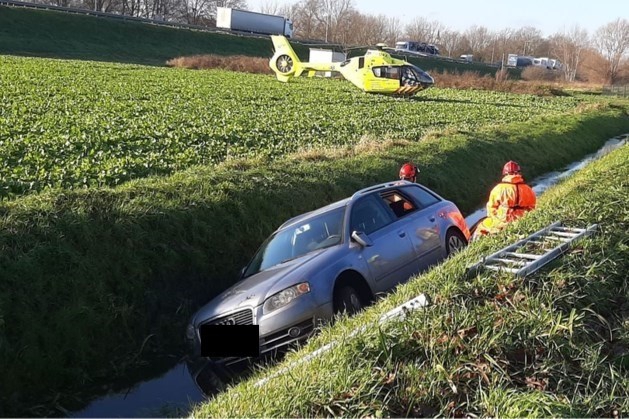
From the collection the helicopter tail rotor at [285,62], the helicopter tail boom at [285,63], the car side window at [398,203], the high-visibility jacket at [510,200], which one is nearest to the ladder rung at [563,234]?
the car side window at [398,203]

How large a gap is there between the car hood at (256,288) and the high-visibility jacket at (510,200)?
11.2ft

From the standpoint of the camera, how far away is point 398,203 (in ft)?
31.9

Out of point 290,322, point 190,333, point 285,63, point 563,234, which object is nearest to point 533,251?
point 563,234

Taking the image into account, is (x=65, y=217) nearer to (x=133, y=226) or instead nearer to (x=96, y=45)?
(x=133, y=226)

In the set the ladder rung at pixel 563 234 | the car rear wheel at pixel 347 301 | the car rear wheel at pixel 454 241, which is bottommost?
the car rear wheel at pixel 347 301

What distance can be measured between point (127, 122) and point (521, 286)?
54.8 feet

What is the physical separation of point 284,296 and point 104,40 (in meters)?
65.3

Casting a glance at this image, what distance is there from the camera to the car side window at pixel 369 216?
8.54 meters

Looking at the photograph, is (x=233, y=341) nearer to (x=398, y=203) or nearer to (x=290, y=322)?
(x=290, y=322)

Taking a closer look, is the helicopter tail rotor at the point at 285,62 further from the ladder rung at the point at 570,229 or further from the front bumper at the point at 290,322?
the front bumper at the point at 290,322

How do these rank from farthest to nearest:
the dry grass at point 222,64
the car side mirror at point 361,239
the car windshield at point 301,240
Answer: the dry grass at point 222,64, the car windshield at point 301,240, the car side mirror at point 361,239

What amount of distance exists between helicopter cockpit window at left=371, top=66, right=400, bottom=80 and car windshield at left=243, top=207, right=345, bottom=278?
107 feet

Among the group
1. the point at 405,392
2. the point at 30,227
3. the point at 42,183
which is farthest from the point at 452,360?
the point at 42,183

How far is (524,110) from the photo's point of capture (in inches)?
1527
